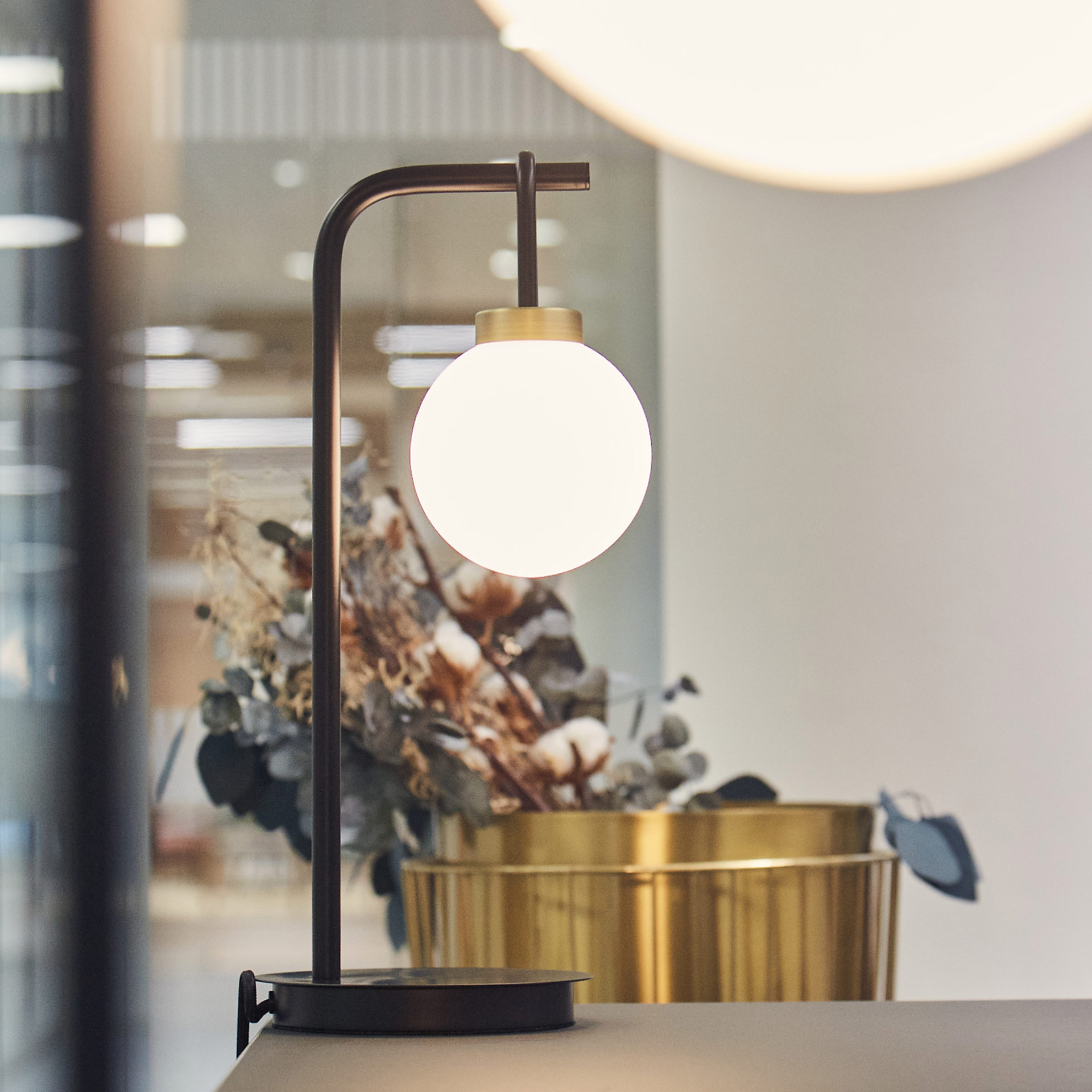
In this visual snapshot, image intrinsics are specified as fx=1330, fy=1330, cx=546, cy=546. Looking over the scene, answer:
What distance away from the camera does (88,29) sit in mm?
1713

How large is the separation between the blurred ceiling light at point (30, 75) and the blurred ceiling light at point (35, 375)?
0.33 m

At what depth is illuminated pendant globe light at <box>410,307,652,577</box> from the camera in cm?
71

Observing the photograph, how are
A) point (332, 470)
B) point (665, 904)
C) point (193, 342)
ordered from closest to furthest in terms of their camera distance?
point (332, 470) < point (665, 904) < point (193, 342)

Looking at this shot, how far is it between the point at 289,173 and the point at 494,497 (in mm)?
1163

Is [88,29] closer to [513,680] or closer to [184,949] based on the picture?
[513,680]

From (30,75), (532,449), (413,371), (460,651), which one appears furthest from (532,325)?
(30,75)

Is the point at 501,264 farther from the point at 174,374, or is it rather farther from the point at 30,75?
the point at 30,75

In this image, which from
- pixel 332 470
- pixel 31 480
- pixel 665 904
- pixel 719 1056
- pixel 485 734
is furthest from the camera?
pixel 31 480

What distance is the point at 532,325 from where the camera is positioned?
75cm

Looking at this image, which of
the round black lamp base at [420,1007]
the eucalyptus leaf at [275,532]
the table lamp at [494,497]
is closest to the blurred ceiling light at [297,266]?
the eucalyptus leaf at [275,532]

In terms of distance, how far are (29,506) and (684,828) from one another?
901 mm

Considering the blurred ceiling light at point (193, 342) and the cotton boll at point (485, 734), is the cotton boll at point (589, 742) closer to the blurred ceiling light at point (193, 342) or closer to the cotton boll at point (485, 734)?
the cotton boll at point (485, 734)

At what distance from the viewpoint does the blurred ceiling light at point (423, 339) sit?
1697 mm

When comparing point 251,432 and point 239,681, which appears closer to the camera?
point 239,681
